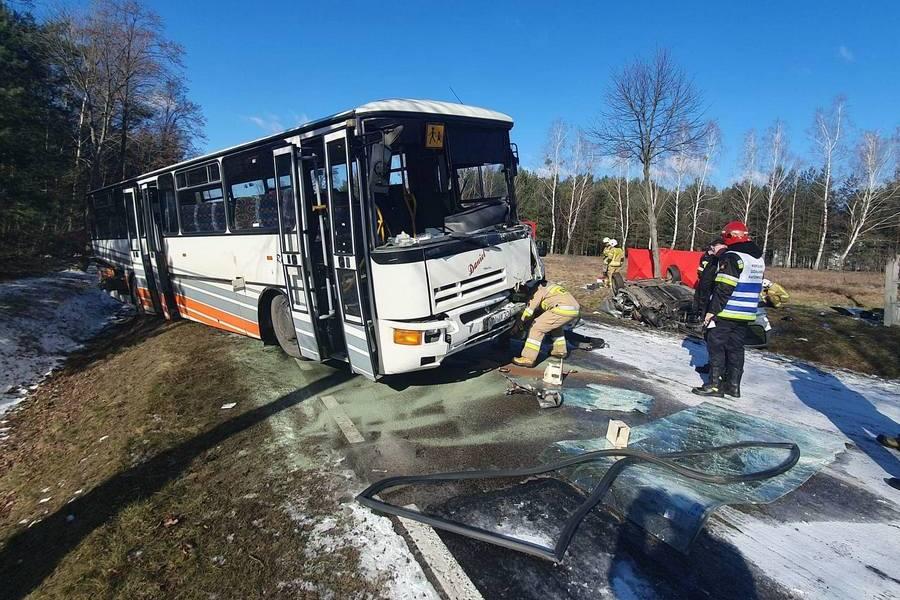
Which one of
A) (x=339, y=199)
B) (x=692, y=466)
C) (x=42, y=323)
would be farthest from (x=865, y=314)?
(x=42, y=323)

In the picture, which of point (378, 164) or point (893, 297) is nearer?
point (378, 164)

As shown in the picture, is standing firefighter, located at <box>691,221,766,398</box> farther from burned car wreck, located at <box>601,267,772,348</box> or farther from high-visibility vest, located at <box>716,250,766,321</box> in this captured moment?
burned car wreck, located at <box>601,267,772,348</box>

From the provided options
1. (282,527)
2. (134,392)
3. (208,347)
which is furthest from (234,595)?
(208,347)

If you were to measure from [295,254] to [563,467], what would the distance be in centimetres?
409

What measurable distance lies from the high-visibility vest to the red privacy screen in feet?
27.9

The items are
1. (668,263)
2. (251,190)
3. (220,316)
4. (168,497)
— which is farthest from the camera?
(668,263)

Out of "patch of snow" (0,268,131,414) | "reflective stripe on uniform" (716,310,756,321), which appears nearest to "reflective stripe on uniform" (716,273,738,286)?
"reflective stripe on uniform" (716,310,756,321)

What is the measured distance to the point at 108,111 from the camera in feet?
81.9

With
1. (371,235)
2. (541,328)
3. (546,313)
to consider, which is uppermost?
(371,235)

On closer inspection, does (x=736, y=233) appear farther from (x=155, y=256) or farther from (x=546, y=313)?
(x=155, y=256)

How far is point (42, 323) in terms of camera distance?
10508mm

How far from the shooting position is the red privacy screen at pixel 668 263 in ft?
47.6

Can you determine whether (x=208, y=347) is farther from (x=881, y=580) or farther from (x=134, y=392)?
(x=881, y=580)

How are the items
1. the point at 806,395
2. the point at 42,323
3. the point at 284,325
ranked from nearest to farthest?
1. the point at 806,395
2. the point at 284,325
3. the point at 42,323
